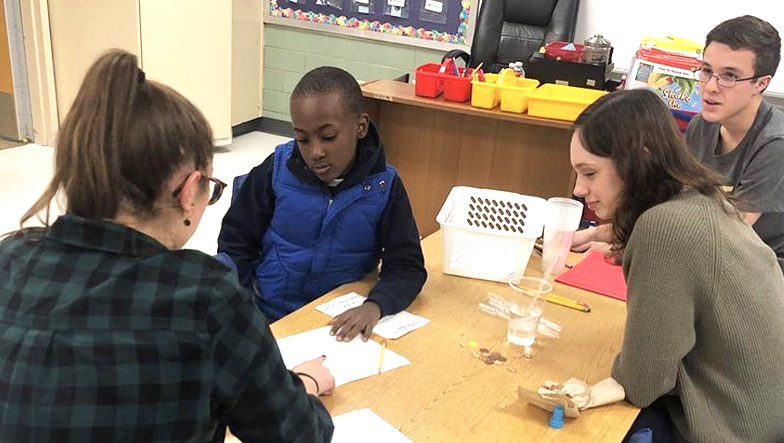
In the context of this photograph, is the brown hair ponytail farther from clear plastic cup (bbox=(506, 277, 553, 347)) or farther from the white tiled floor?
the white tiled floor

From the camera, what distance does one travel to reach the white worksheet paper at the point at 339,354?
1314 millimetres

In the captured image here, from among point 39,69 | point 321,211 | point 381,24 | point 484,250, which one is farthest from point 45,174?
point 484,250

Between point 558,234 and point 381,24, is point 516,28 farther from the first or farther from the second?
point 558,234

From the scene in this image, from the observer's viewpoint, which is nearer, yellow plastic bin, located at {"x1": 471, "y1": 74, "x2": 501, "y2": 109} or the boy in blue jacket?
the boy in blue jacket

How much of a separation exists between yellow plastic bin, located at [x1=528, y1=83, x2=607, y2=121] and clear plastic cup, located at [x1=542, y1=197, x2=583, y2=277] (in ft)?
3.61

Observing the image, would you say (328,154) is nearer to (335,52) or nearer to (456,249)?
(456,249)

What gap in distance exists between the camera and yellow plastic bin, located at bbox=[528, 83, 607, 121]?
2.95m

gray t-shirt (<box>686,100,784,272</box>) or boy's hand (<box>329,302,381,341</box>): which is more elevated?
gray t-shirt (<box>686,100,784,272</box>)

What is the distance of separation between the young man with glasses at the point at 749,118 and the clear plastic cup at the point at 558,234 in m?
0.53

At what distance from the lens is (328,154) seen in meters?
1.69

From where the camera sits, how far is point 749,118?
214 cm

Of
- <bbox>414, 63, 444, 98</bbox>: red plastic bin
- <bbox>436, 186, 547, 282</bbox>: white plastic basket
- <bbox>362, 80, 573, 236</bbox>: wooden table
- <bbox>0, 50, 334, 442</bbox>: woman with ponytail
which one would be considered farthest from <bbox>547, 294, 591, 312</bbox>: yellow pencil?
<bbox>414, 63, 444, 98</bbox>: red plastic bin

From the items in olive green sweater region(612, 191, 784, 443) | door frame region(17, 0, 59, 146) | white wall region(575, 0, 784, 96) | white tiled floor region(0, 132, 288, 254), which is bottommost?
white tiled floor region(0, 132, 288, 254)

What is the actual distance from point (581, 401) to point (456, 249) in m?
0.61
